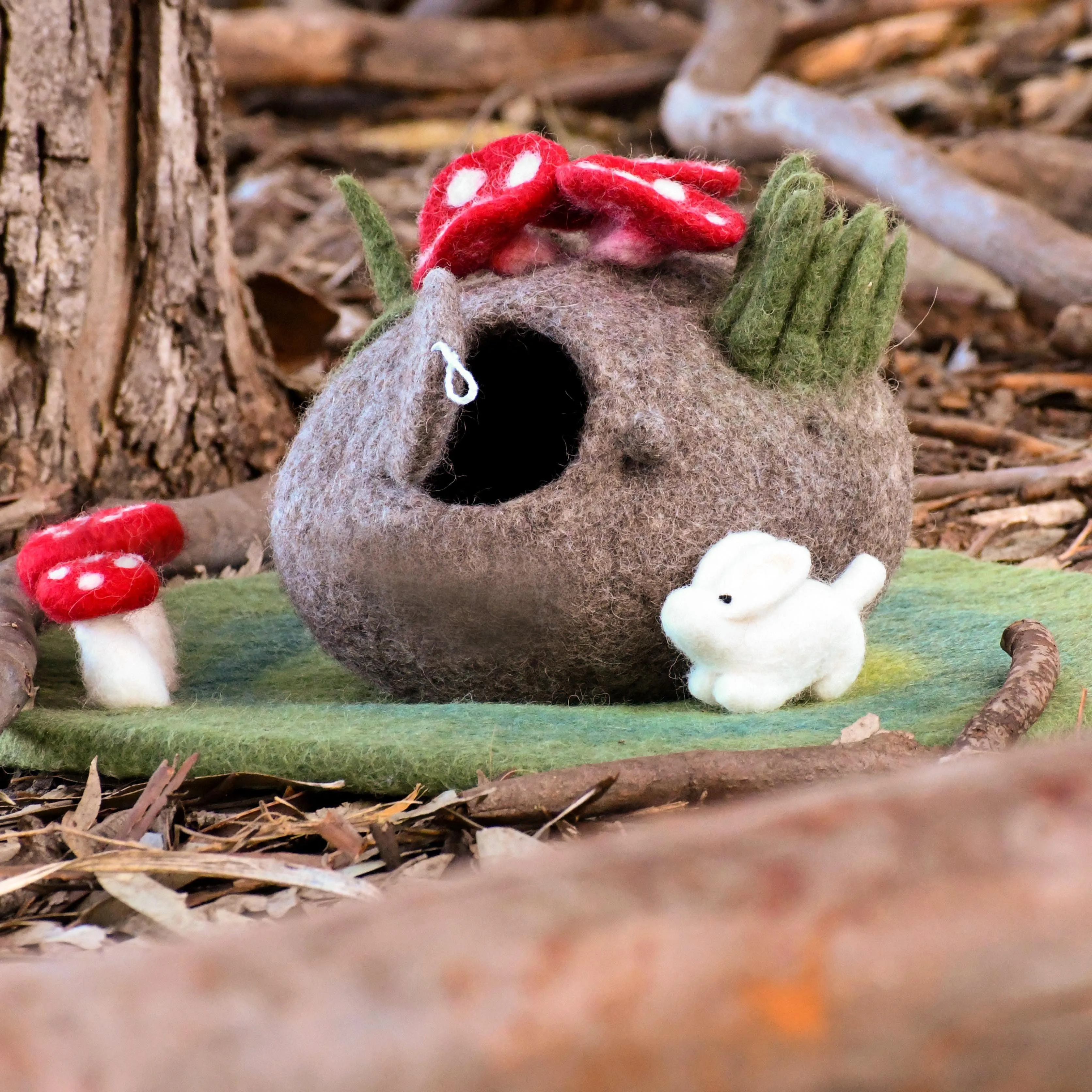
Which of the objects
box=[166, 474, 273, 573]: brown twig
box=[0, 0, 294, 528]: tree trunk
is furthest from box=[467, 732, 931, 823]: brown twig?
box=[0, 0, 294, 528]: tree trunk

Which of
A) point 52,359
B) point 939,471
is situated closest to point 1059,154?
point 939,471

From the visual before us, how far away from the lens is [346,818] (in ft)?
5.14

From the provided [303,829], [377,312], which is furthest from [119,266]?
[303,829]

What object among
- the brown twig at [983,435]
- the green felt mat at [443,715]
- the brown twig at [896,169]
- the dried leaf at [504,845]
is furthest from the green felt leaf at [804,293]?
the brown twig at [896,169]

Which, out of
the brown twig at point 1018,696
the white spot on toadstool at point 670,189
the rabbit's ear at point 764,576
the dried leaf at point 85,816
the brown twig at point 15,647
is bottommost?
the dried leaf at point 85,816

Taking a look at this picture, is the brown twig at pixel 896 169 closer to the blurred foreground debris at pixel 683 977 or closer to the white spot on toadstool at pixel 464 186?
the white spot on toadstool at pixel 464 186

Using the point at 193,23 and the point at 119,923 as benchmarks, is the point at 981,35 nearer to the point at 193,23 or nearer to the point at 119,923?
the point at 193,23

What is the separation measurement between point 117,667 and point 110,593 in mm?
125

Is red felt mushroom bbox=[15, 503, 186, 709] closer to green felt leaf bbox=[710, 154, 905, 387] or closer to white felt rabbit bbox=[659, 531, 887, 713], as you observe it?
white felt rabbit bbox=[659, 531, 887, 713]

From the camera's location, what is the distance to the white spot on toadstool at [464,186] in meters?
1.99

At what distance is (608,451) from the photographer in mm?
1795

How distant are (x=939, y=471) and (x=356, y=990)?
3.10 m

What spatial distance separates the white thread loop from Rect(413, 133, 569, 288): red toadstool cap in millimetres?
258

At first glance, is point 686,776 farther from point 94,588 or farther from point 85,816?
point 94,588
